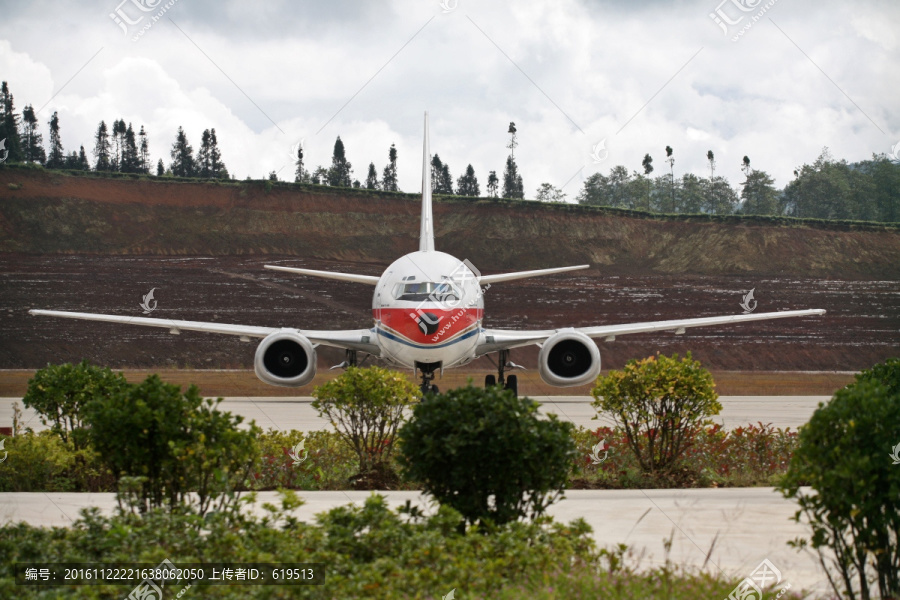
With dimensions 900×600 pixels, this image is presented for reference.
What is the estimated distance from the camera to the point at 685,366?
12398 millimetres

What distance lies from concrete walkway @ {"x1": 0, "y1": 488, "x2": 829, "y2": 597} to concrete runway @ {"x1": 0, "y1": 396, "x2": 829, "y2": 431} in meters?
6.65

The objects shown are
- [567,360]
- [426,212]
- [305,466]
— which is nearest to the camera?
[305,466]

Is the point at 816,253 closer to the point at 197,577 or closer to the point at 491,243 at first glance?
the point at 491,243

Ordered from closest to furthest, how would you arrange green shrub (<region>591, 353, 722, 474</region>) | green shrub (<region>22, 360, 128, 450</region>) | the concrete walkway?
the concrete walkway, green shrub (<region>22, 360, 128, 450</region>), green shrub (<region>591, 353, 722, 474</region>)

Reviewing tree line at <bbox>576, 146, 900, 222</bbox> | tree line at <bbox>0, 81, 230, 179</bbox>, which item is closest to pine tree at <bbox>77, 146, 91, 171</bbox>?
tree line at <bbox>0, 81, 230, 179</bbox>

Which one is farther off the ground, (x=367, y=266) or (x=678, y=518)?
(x=367, y=266)

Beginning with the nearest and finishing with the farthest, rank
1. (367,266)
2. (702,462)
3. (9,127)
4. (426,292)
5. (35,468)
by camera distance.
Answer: (35,468)
(702,462)
(426,292)
(367,266)
(9,127)

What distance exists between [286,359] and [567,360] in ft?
21.9

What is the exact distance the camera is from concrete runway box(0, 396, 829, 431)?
65.6ft

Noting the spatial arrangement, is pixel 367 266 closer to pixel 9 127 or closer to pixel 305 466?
pixel 9 127

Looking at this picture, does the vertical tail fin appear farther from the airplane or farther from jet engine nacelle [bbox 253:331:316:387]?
jet engine nacelle [bbox 253:331:316:387]

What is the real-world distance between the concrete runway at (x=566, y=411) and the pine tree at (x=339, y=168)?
85.9 metres

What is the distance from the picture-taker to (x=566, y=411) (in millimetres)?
24266

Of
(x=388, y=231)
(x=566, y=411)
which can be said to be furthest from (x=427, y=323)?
(x=388, y=231)
